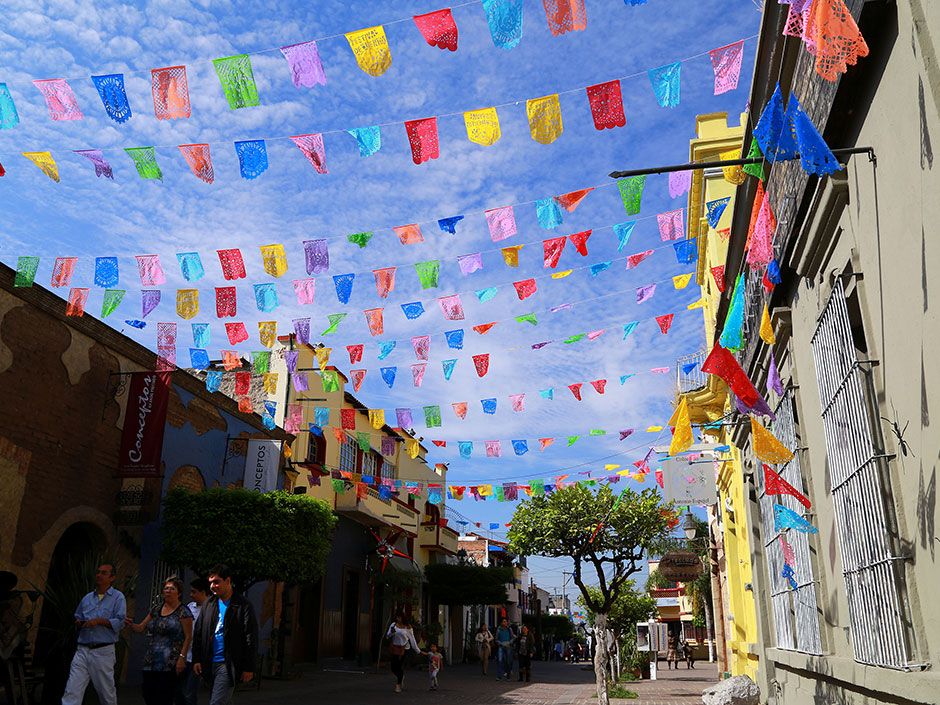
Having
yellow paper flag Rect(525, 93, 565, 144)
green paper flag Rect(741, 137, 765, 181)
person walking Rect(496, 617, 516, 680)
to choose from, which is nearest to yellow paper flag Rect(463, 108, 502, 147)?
yellow paper flag Rect(525, 93, 565, 144)

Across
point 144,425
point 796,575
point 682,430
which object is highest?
point 144,425

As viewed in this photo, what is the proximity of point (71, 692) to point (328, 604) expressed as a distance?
48.1ft

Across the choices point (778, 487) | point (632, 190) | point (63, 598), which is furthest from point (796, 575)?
point (63, 598)

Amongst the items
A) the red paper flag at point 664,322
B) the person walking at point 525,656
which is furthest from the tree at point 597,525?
the red paper flag at point 664,322

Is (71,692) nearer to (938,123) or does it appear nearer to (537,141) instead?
(537,141)

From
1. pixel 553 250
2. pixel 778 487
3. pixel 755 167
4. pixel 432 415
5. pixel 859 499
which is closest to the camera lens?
pixel 859 499

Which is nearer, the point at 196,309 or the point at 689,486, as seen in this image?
the point at 196,309

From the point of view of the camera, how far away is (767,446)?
17.9 ft

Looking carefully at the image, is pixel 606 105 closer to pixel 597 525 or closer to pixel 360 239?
pixel 360 239

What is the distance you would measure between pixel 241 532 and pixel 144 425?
233 cm

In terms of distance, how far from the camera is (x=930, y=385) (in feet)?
11.5

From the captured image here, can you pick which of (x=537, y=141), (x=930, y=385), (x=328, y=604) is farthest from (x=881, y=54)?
(x=328, y=604)

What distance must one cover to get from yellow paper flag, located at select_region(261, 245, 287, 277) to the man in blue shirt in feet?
13.1

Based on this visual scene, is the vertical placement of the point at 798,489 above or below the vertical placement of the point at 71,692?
above
